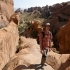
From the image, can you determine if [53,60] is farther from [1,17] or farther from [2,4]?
[2,4]

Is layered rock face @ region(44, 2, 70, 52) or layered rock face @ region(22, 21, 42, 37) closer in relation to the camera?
layered rock face @ region(22, 21, 42, 37)

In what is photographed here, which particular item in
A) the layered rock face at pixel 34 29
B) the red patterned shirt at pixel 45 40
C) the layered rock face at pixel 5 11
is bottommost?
the layered rock face at pixel 34 29

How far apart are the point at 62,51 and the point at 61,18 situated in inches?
956

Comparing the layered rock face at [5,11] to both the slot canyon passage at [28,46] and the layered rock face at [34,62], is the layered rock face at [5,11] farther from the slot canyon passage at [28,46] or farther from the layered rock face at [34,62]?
the layered rock face at [34,62]

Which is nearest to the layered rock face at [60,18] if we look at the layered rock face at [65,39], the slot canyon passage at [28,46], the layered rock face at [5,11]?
the slot canyon passage at [28,46]

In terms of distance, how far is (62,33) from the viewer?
69.8ft

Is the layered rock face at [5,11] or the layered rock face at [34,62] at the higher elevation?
the layered rock face at [5,11]

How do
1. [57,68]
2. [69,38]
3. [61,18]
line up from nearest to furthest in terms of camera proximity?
[57,68]
[69,38]
[61,18]

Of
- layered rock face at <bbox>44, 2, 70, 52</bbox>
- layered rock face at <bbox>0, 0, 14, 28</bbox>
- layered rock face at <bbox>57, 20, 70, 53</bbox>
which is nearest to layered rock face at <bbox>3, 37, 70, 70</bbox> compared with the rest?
layered rock face at <bbox>57, 20, 70, 53</bbox>

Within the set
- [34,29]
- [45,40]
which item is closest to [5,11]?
[34,29]

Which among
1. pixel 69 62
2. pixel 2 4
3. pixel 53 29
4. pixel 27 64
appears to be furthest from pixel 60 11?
pixel 27 64

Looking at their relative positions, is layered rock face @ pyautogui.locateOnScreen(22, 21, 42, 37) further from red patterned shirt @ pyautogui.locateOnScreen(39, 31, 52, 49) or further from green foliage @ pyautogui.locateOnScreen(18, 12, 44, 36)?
red patterned shirt @ pyautogui.locateOnScreen(39, 31, 52, 49)

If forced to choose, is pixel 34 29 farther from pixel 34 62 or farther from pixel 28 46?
pixel 34 62

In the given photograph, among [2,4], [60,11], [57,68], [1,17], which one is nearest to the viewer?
[57,68]
